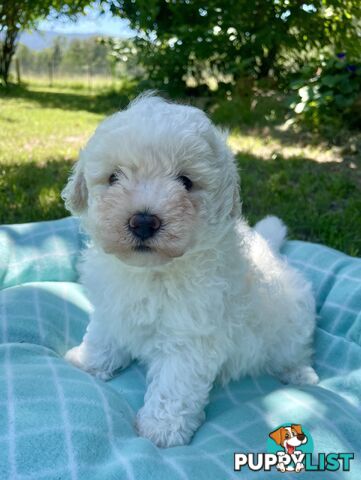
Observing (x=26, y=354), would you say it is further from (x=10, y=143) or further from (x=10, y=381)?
(x=10, y=143)

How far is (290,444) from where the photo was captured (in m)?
2.06

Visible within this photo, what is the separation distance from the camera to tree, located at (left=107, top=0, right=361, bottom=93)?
8859 millimetres

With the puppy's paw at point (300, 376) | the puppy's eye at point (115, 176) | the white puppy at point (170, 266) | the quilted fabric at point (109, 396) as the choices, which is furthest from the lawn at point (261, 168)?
the puppy's eye at point (115, 176)

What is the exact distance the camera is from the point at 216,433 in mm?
2172

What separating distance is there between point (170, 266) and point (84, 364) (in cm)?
83

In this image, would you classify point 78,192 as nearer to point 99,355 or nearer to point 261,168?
point 99,355

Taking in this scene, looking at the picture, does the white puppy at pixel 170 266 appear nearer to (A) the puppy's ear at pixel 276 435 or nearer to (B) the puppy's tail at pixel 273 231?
(A) the puppy's ear at pixel 276 435

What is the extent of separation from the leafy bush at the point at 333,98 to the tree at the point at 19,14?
740 centimetres

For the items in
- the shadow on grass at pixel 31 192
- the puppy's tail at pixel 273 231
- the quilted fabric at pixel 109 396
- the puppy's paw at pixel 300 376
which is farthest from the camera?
the shadow on grass at pixel 31 192

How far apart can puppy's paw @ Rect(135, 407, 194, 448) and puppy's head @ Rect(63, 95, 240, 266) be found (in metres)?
0.72

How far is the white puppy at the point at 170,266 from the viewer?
6.31ft

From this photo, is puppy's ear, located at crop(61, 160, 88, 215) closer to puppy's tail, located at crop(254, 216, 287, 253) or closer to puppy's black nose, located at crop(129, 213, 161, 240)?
puppy's black nose, located at crop(129, 213, 161, 240)

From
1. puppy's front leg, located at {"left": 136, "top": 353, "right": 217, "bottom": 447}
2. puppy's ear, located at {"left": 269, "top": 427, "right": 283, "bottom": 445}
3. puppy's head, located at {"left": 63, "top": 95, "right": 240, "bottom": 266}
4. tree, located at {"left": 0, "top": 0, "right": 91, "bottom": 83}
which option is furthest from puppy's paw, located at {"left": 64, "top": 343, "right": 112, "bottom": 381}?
tree, located at {"left": 0, "top": 0, "right": 91, "bottom": 83}

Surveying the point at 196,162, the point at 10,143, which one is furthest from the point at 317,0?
the point at 196,162
